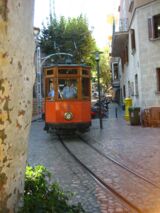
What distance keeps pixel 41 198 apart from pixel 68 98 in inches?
426

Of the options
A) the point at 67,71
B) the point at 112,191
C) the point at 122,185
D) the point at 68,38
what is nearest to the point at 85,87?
the point at 67,71

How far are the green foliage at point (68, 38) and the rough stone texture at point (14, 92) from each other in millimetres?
36312

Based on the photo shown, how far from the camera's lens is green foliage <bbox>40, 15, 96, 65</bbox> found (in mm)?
40531

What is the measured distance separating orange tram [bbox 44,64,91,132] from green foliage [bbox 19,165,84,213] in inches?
385

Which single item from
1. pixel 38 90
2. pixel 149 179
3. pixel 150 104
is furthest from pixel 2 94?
pixel 38 90

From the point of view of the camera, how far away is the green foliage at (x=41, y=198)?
3.67m

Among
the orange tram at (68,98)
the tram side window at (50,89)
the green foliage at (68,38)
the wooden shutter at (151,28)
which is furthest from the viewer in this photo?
the green foliage at (68,38)

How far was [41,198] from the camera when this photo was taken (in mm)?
3957

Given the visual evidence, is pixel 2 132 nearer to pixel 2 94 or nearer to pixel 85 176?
pixel 2 94

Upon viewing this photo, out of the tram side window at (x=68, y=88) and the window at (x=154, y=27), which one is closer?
the tram side window at (x=68, y=88)

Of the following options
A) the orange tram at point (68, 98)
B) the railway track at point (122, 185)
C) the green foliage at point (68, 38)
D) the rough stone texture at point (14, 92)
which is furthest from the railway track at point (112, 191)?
the green foliage at point (68, 38)

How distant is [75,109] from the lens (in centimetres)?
1458

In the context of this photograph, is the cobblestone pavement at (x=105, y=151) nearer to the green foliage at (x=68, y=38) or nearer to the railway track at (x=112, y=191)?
the railway track at (x=112, y=191)

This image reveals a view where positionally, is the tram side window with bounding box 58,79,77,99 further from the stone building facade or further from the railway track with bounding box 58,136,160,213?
the stone building facade
